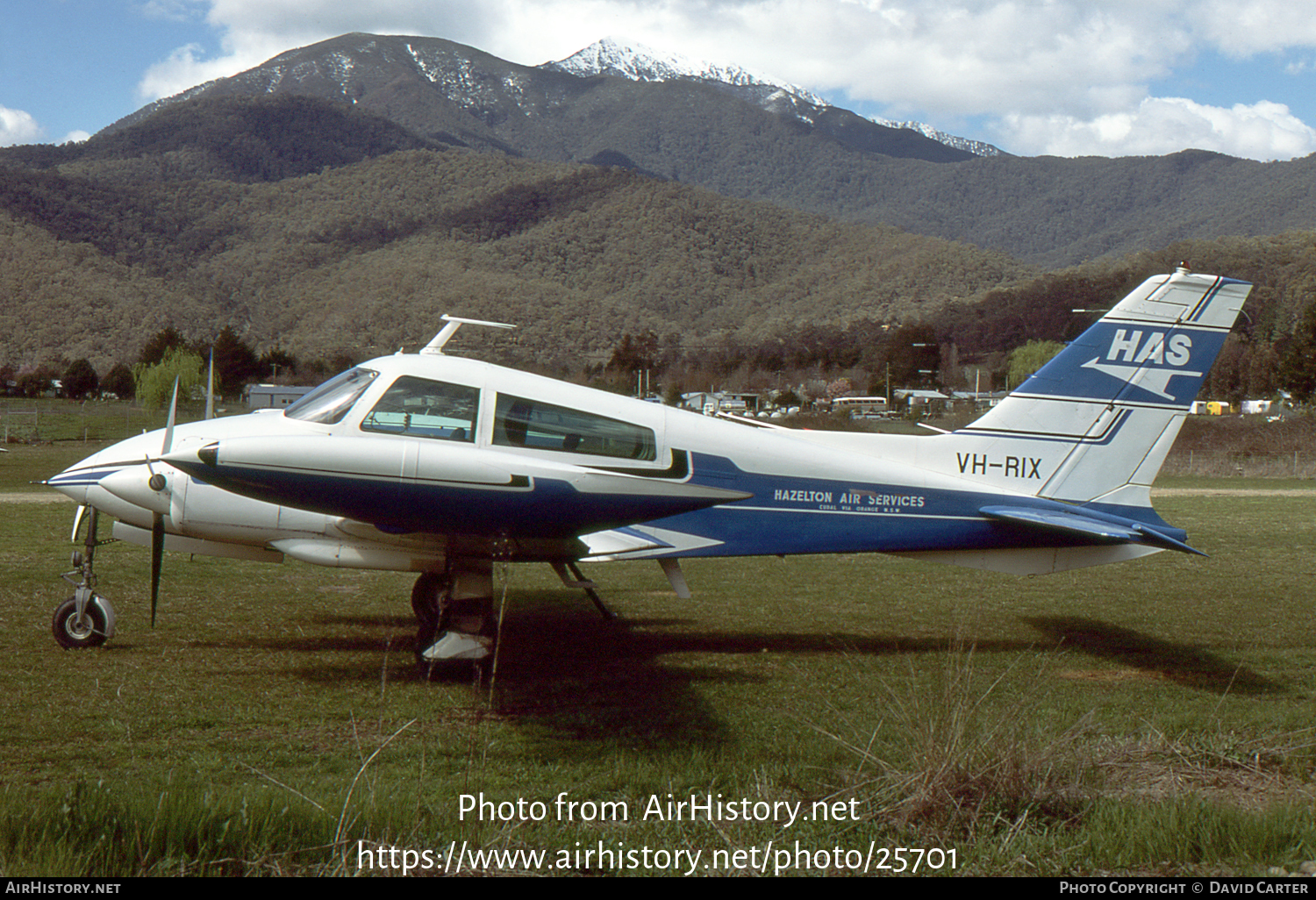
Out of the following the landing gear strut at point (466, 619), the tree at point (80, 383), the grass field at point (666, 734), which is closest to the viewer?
the grass field at point (666, 734)

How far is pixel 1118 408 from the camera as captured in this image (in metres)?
8.85

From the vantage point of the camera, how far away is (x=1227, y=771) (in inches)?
207

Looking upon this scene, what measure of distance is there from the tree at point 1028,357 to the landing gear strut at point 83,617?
8128 cm

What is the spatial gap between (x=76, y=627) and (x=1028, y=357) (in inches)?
3404

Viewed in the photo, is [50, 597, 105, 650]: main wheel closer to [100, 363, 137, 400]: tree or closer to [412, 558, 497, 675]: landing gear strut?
[412, 558, 497, 675]: landing gear strut

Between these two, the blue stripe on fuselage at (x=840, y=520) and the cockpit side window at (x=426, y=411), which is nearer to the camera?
the cockpit side window at (x=426, y=411)

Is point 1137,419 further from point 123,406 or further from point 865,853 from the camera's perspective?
point 123,406

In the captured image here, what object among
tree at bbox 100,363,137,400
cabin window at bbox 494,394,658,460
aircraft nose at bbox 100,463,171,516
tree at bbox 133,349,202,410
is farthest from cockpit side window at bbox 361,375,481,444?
tree at bbox 100,363,137,400

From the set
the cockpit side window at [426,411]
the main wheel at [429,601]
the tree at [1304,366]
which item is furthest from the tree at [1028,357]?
the cockpit side window at [426,411]

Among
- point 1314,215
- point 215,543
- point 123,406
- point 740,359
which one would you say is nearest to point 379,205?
point 123,406

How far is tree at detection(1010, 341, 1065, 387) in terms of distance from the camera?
8275 cm

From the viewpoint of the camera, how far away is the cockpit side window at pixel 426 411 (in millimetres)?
7168

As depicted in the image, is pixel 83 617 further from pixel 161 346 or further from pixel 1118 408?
pixel 161 346

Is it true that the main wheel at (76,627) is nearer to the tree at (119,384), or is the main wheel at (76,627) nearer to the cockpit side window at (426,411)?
the cockpit side window at (426,411)
